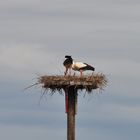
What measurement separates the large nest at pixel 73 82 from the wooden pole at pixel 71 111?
1.48ft

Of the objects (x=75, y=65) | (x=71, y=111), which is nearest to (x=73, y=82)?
(x=71, y=111)

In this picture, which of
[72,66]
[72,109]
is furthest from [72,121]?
[72,66]

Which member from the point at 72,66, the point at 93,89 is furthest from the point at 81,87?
the point at 72,66

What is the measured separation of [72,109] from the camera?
4059 cm

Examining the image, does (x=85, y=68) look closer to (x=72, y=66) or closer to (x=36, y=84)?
(x=72, y=66)

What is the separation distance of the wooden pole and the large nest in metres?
0.45

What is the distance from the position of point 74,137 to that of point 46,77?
369 centimetres

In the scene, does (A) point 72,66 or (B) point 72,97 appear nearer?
(B) point 72,97

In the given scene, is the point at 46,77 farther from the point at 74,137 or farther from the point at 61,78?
the point at 74,137

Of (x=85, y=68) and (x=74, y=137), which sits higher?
(x=85, y=68)

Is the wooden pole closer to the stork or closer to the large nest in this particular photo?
the large nest

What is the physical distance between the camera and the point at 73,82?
39875 millimetres

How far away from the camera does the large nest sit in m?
40.0

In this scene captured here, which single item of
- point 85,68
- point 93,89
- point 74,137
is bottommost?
point 74,137
